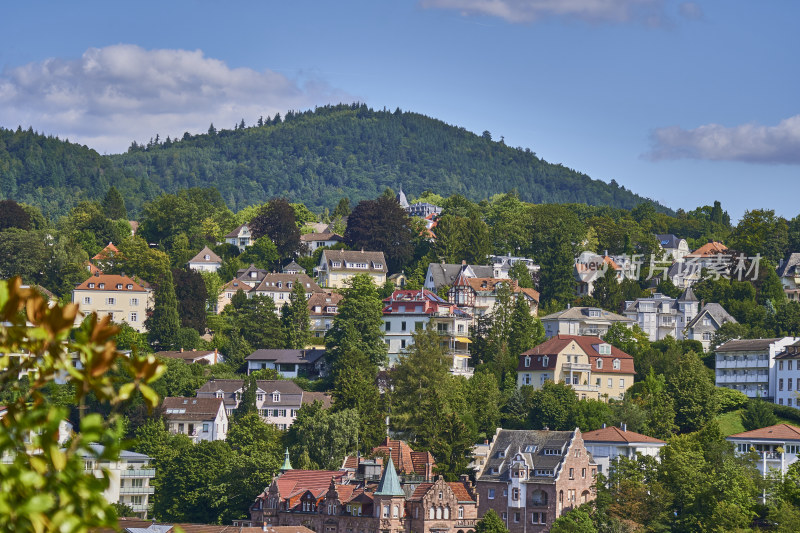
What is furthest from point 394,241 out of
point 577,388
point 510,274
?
point 577,388

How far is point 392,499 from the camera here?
83500mm

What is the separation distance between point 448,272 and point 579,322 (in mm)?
19706

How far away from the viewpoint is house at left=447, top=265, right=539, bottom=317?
122 m

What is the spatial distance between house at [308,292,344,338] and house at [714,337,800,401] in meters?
38.5

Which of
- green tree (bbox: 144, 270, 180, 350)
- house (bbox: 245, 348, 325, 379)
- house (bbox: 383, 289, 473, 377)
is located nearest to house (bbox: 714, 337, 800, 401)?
house (bbox: 383, 289, 473, 377)

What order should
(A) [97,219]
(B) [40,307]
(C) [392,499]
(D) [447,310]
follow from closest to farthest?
1. (B) [40,307]
2. (C) [392,499]
3. (D) [447,310]
4. (A) [97,219]

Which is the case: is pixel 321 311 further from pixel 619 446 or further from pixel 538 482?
pixel 538 482

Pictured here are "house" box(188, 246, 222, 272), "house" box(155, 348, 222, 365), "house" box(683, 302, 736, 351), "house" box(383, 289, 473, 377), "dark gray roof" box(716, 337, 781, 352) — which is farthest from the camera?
"house" box(188, 246, 222, 272)

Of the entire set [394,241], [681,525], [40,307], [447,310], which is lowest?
[681,525]

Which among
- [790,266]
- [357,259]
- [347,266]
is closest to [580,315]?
[790,266]

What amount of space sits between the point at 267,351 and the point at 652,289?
43.5 m

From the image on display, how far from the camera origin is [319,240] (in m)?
160

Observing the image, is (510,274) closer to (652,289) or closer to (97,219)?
(652,289)

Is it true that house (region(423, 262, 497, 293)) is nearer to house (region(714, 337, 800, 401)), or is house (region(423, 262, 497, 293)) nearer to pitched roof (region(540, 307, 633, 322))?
pitched roof (region(540, 307, 633, 322))
